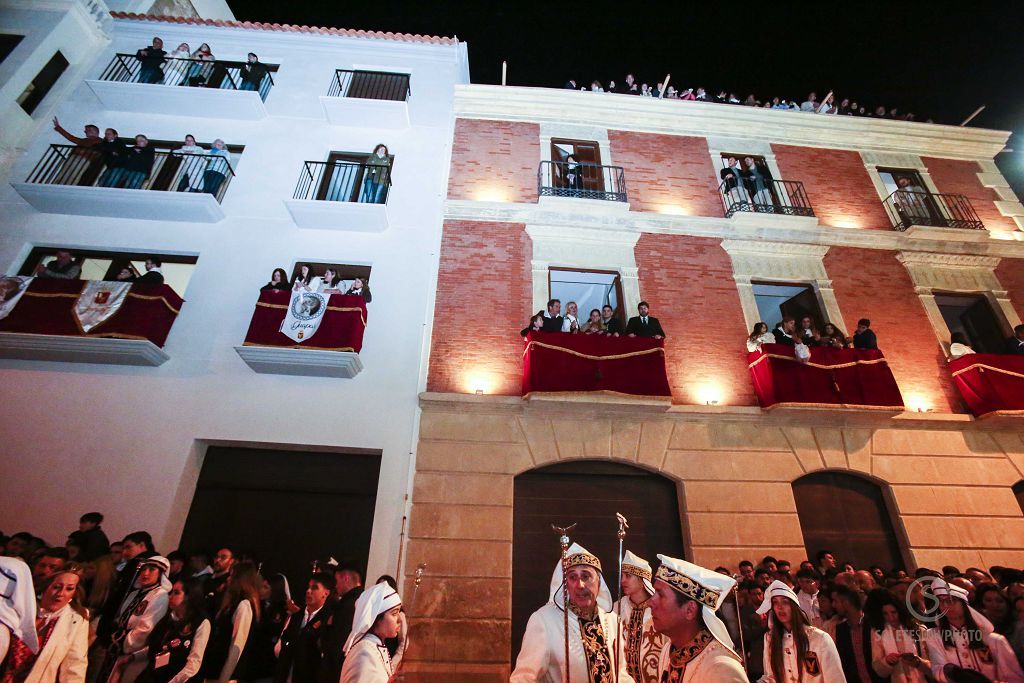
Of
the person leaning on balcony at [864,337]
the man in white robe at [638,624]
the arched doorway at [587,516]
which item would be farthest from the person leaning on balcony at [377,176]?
the person leaning on balcony at [864,337]

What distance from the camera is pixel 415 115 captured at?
10961 mm

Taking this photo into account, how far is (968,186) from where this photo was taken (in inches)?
436

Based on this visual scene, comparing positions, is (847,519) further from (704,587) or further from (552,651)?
(552,651)

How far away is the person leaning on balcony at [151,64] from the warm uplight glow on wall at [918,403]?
16.4 metres

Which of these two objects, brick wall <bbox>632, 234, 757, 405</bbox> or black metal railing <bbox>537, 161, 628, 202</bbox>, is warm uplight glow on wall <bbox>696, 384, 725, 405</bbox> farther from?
black metal railing <bbox>537, 161, 628, 202</bbox>

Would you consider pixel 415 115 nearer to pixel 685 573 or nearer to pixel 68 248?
pixel 68 248

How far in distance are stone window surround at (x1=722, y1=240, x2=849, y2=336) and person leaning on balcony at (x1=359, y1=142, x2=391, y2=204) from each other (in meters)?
7.04

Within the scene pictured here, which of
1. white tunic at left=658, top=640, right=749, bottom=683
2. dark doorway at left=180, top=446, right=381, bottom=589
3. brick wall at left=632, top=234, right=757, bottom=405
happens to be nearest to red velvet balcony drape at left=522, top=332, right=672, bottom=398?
brick wall at left=632, top=234, right=757, bottom=405

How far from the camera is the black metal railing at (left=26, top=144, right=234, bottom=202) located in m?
9.10

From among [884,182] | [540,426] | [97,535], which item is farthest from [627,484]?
[884,182]

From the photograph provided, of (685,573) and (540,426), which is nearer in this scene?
(685,573)

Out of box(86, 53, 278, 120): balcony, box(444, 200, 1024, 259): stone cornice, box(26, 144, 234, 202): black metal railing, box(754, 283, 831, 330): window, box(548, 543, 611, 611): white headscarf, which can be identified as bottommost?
box(548, 543, 611, 611): white headscarf

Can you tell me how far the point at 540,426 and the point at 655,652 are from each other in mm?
4226

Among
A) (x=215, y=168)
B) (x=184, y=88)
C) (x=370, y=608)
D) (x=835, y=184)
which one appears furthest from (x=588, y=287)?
(x=184, y=88)
